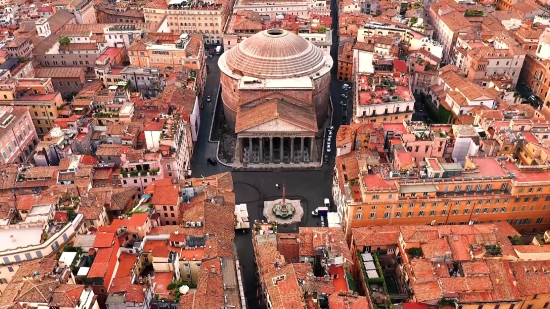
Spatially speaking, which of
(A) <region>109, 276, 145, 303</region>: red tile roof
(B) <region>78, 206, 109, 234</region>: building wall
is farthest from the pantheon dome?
(A) <region>109, 276, 145, 303</region>: red tile roof

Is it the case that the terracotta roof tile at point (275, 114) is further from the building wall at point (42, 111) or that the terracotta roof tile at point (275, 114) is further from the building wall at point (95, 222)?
the building wall at point (42, 111)

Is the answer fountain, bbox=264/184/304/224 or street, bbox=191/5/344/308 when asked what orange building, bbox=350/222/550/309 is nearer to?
fountain, bbox=264/184/304/224

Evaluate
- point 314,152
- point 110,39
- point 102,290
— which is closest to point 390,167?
point 314,152

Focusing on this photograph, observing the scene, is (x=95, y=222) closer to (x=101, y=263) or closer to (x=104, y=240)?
(x=104, y=240)

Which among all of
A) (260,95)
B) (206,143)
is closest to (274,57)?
(260,95)

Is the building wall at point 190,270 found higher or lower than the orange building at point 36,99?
lower

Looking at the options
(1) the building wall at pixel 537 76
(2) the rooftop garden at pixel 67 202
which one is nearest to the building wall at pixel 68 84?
(2) the rooftop garden at pixel 67 202
